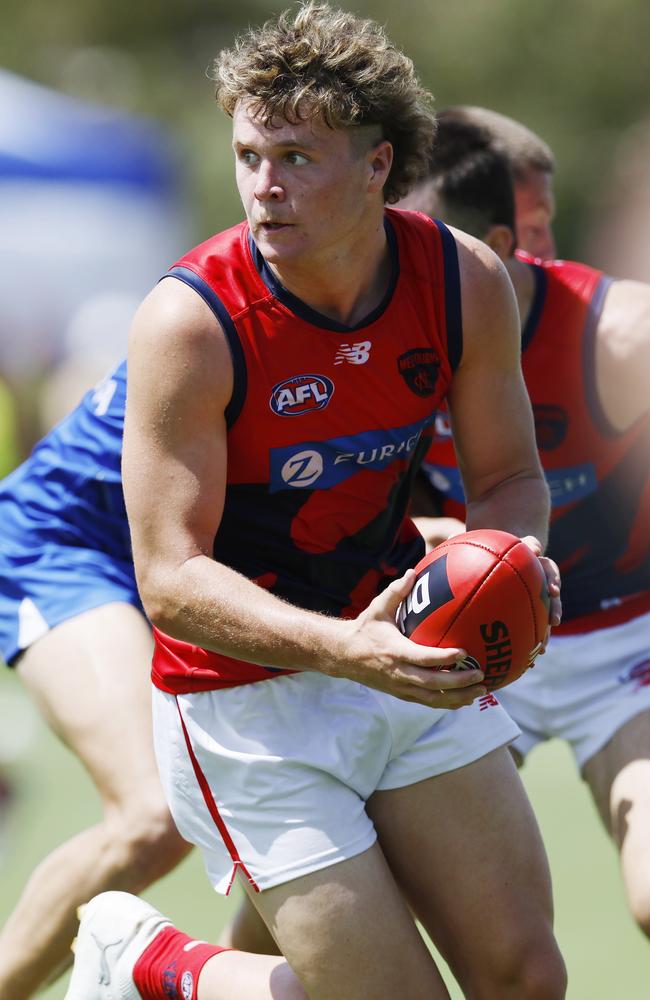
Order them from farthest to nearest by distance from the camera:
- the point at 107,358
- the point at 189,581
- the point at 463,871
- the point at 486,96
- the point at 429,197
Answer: the point at 486,96
the point at 107,358
the point at 429,197
the point at 463,871
the point at 189,581

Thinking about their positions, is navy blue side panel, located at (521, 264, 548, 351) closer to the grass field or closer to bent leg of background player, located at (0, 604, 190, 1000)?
bent leg of background player, located at (0, 604, 190, 1000)

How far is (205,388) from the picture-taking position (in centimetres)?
308

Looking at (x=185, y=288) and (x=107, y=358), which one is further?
(x=107, y=358)

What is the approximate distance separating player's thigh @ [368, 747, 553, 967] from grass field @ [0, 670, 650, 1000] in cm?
7

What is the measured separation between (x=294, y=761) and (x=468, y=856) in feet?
1.53

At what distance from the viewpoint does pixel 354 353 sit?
3.29 m

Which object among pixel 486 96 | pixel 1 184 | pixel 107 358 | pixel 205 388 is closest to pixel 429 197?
pixel 205 388

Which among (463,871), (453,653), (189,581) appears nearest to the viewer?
(453,653)

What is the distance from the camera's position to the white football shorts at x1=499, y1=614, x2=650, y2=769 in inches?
176

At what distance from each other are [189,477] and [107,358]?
33.7ft

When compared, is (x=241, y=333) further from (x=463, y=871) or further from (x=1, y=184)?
(x=1, y=184)

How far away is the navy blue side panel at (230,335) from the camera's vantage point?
313 cm

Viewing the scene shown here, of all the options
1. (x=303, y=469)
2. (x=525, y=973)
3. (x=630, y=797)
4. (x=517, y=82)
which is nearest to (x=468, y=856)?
(x=525, y=973)

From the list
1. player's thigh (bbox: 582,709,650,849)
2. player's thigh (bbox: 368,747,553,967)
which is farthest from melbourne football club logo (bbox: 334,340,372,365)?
player's thigh (bbox: 582,709,650,849)
